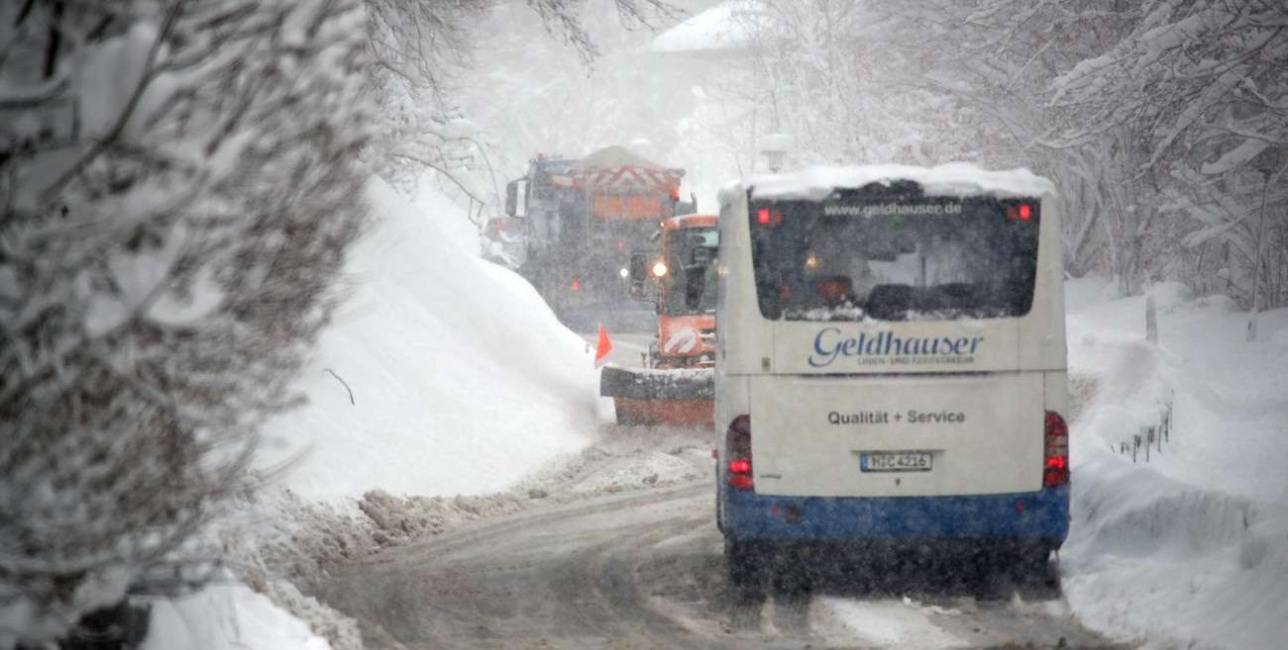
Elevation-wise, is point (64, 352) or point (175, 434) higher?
point (64, 352)

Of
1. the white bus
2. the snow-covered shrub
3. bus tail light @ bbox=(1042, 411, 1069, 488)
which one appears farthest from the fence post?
the snow-covered shrub

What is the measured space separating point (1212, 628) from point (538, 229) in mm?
30563

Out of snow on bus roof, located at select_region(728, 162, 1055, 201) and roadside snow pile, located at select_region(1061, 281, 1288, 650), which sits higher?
snow on bus roof, located at select_region(728, 162, 1055, 201)

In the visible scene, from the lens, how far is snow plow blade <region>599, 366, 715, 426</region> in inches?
733

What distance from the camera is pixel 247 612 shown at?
7.04 meters

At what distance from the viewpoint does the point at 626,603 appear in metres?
9.47

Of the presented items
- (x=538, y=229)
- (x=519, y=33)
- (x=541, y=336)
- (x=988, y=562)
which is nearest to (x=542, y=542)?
(x=988, y=562)

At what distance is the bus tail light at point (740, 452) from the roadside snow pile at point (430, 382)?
8.78 feet

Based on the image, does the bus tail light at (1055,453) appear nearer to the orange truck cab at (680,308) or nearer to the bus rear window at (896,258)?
the bus rear window at (896,258)

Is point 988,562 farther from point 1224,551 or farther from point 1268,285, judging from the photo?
point 1268,285

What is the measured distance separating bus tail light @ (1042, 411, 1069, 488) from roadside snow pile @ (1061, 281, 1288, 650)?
713 millimetres

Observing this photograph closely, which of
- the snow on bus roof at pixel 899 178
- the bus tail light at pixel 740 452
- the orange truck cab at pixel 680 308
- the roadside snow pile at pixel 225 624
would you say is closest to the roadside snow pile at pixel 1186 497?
the bus tail light at pixel 740 452

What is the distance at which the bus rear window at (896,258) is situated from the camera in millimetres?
9391

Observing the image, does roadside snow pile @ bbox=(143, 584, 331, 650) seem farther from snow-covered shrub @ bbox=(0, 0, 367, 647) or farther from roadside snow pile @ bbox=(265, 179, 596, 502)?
roadside snow pile @ bbox=(265, 179, 596, 502)
